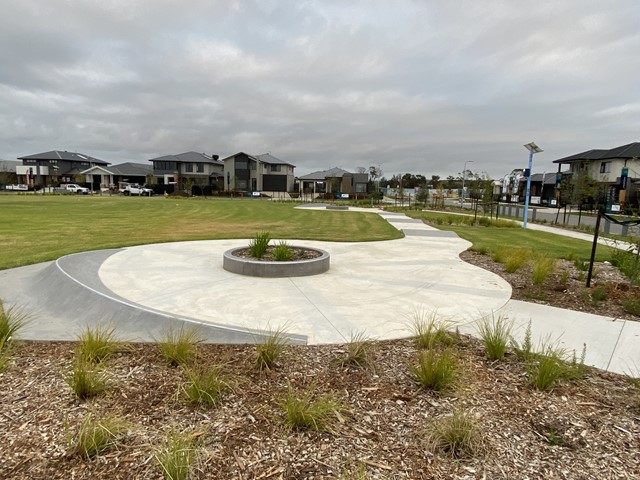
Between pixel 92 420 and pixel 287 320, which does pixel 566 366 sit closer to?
pixel 287 320

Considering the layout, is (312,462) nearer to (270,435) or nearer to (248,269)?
(270,435)

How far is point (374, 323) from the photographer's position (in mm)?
5223

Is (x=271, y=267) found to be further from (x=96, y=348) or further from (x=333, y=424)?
(x=333, y=424)

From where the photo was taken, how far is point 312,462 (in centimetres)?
258

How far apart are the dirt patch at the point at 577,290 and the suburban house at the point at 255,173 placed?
5937 centimetres

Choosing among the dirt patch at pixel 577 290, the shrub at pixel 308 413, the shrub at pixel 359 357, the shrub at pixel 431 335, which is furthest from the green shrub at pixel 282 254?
the shrub at pixel 308 413

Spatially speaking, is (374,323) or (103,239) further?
(103,239)

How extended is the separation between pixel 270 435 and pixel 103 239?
38.8ft

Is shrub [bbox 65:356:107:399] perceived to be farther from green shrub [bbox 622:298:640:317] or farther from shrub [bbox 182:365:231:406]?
green shrub [bbox 622:298:640:317]

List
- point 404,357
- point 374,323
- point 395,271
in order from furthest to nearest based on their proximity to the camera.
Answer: point 395,271, point 374,323, point 404,357

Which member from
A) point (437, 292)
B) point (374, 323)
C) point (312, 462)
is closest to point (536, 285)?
point (437, 292)

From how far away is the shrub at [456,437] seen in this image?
2691mm

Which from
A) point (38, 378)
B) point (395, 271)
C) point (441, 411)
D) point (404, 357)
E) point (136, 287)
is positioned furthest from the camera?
point (395, 271)

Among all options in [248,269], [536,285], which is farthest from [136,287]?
[536,285]
